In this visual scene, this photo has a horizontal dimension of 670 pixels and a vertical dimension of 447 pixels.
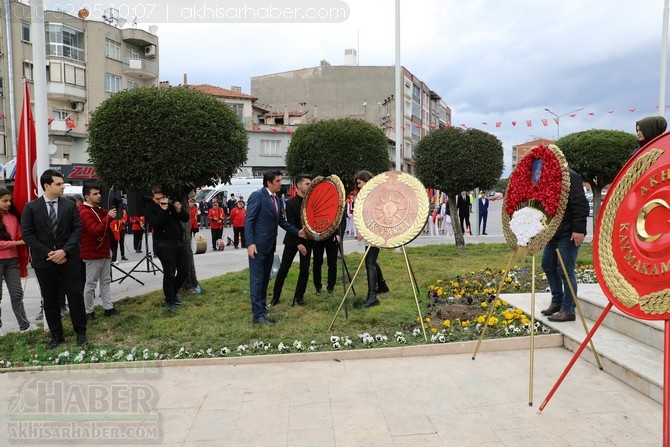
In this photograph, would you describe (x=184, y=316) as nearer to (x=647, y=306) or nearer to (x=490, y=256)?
(x=647, y=306)

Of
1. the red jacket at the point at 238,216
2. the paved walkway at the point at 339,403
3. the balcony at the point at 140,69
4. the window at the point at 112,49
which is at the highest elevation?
the window at the point at 112,49

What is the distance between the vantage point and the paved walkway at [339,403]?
3.48 m

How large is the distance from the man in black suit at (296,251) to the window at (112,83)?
3628cm

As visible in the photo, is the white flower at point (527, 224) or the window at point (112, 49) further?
the window at point (112, 49)

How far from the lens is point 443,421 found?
367cm

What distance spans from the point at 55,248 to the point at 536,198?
5.17 m

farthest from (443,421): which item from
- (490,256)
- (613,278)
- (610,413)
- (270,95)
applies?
(270,95)

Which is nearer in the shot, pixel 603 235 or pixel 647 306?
pixel 647 306

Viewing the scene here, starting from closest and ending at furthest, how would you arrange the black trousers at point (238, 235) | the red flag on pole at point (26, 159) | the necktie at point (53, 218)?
1. the necktie at point (53, 218)
2. the red flag on pole at point (26, 159)
3. the black trousers at point (238, 235)

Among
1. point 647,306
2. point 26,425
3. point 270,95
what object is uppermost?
point 270,95

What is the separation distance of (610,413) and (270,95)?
54092 mm

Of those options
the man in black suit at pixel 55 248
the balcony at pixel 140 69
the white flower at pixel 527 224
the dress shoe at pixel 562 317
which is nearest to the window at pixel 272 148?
the balcony at pixel 140 69

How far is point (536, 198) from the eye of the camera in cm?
452

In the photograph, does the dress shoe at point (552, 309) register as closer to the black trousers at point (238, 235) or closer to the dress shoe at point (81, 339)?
the dress shoe at point (81, 339)
